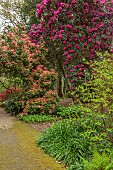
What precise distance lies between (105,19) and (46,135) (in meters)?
5.17

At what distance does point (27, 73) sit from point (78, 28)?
236 centimetres

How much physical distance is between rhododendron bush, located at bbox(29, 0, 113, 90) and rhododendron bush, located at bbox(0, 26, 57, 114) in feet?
3.27

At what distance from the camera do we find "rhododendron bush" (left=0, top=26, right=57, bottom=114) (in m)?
7.88

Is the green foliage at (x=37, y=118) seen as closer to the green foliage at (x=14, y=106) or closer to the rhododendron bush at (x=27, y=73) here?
the rhododendron bush at (x=27, y=73)

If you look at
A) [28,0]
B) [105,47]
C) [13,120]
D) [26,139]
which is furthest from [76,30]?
[28,0]

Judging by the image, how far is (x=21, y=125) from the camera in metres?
6.93

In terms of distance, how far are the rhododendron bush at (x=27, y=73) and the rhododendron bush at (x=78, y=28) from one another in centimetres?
100

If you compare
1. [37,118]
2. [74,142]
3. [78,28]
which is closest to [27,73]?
[37,118]

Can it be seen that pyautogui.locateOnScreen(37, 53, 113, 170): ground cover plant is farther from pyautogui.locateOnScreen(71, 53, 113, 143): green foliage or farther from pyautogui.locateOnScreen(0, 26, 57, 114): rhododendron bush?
pyautogui.locateOnScreen(0, 26, 57, 114): rhododendron bush

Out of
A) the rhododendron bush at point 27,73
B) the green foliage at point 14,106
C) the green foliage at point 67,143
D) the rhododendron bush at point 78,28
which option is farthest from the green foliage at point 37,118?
the rhododendron bush at point 78,28

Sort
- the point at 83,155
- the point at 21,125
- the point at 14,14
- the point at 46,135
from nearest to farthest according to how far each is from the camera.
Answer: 1. the point at 83,155
2. the point at 46,135
3. the point at 21,125
4. the point at 14,14

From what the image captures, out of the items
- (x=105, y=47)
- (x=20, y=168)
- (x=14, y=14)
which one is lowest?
(x=20, y=168)

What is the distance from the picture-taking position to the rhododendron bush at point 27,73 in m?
7.88

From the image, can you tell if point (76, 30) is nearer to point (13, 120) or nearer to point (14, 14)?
point (13, 120)
